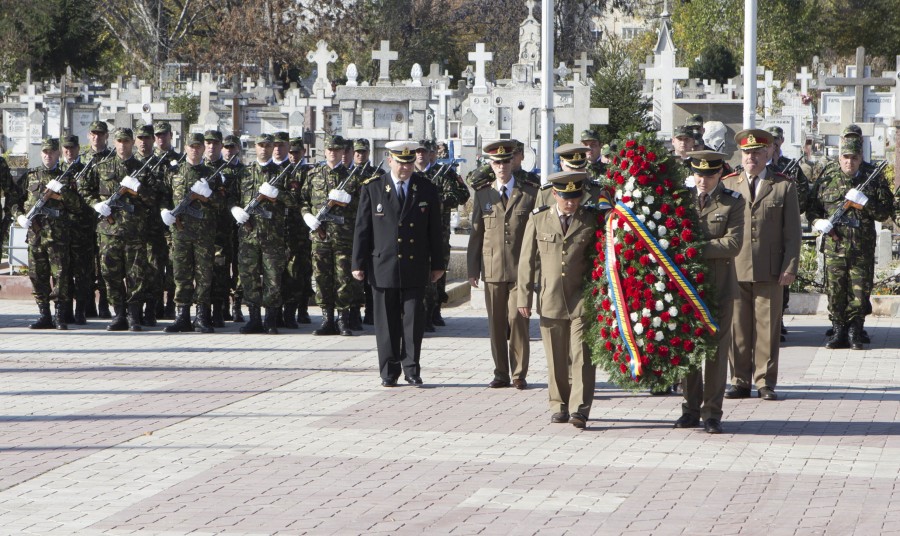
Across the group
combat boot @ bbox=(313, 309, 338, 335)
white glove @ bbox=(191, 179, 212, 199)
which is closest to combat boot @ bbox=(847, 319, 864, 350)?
combat boot @ bbox=(313, 309, 338, 335)

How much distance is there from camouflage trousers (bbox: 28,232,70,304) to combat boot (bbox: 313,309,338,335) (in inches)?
108

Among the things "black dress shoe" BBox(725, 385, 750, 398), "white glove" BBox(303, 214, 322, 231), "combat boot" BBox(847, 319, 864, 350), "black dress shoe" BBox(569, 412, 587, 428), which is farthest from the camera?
"white glove" BBox(303, 214, 322, 231)

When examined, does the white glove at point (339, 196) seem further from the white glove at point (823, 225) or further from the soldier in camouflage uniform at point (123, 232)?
the white glove at point (823, 225)

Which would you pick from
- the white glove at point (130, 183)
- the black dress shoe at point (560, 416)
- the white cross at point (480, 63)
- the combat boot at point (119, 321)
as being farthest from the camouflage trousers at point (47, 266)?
the white cross at point (480, 63)

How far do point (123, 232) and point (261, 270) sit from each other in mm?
1457

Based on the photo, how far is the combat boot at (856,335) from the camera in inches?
506

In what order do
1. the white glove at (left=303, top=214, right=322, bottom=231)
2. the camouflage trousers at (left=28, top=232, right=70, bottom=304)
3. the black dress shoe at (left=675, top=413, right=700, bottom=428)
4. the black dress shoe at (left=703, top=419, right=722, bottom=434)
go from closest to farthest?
the black dress shoe at (left=703, top=419, right=722, bottom=434), the black dress shoe at (left=675, top=413, right=700, bottom=428), the white glove at (left=303, top=214, right=322, bottom=231), the camouflage trousers at (left=28, top=232, right=70, bottom=304)

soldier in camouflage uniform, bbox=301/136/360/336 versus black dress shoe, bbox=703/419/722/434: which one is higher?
soldier in camouflage uniform, bbox=301/136/360/336

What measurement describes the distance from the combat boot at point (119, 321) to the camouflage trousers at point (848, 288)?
7.07 metres

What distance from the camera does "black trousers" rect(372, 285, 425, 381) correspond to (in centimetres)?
1088

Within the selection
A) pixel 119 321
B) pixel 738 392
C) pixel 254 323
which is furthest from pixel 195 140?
pixel 738 392

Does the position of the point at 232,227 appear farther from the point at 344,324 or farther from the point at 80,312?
the point at 80,312

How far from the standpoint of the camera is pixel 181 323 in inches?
561

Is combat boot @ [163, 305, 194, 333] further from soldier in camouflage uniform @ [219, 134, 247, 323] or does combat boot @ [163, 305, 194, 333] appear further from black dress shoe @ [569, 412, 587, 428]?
black dress shoe @ [569, 412, 587, 428]
